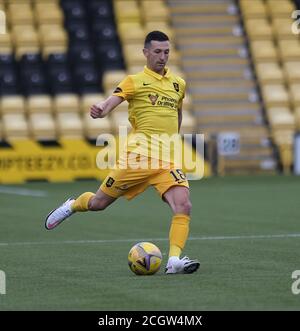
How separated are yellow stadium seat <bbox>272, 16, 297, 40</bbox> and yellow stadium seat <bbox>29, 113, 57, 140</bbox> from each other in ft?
21.1

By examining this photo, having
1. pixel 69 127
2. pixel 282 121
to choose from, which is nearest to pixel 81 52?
pixel 69 127

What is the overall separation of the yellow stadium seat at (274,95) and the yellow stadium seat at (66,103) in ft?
14.9

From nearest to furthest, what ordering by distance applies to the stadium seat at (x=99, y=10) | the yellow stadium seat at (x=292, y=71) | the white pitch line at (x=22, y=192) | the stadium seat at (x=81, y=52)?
the white pitch line at (x=22, y=192)
the stadium seat at (x=81, y=52)
the stadium seat at (x=99, y=10)
the yellow stadium seat at (x=292, y=71)

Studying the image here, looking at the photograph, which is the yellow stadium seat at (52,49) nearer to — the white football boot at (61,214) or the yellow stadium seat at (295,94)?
the yellow stadium seat at (295,94)

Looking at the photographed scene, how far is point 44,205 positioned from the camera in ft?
57.6

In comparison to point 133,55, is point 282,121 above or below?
below

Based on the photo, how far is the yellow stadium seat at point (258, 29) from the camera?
90.3ft

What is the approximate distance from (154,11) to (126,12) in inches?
27.1

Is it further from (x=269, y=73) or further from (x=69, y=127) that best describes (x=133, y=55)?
(x=269, y=73)

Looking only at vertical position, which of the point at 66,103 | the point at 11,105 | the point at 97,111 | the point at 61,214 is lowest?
the point at 61,214

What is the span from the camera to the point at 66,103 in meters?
25.2

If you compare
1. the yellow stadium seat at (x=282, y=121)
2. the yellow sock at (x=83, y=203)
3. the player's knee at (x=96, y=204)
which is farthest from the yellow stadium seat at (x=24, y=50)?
the player's knee at (x=96, y=204)

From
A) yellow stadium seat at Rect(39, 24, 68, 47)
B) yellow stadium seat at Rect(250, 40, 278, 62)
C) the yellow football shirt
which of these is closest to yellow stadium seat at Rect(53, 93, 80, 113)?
yellow stadium seat at Rect(39, 24, 68, 47)
